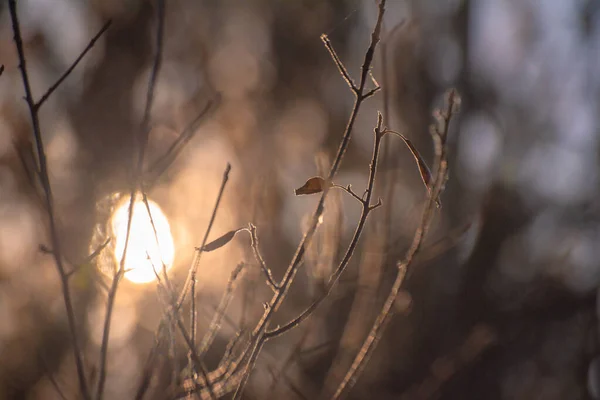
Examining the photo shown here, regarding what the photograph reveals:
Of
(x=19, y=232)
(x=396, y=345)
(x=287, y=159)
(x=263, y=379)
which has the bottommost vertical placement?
(x=263, y=379)

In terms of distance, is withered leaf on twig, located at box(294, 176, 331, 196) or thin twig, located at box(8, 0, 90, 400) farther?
withered leaf on twig, located at box(294, 176, 331, 196)

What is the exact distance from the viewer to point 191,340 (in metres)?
1.23

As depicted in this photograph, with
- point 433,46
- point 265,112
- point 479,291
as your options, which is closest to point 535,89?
point 433,46

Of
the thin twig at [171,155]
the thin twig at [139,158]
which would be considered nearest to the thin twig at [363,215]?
the thin twig at [139,158]

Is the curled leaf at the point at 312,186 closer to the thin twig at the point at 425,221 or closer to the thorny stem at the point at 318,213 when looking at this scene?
the thorny stem at the point at 318,213

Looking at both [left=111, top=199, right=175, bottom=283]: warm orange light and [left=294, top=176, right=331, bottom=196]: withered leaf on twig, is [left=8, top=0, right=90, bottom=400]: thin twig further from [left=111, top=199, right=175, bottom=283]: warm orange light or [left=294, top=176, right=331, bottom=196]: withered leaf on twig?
[left=294, top=176, right=331, bottom=196]: withered leaf on twig

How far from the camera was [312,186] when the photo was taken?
128 cm

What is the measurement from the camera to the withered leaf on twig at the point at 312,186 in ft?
4.17

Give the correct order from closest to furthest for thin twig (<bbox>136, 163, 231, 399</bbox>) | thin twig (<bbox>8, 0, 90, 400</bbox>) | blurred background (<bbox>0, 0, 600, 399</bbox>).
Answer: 1. thin twig (<bbox>8, 0, 90, 400</bbox>)
2. thin twig (<bbox>136, 163, 231, 399</bbox>)
3. blurred background (<bbox>0, 0, 600, 399</bbox>)

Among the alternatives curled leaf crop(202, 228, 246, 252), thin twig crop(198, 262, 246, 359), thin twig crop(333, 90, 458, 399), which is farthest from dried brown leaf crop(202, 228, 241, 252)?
thin twig crop(333, 90, 458, 399)

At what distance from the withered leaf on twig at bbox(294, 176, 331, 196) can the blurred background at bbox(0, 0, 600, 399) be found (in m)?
1.33

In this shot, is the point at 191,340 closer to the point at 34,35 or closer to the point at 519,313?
the point at 34,35

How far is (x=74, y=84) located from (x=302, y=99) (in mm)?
3335

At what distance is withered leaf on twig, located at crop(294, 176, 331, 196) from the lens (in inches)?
50.0
